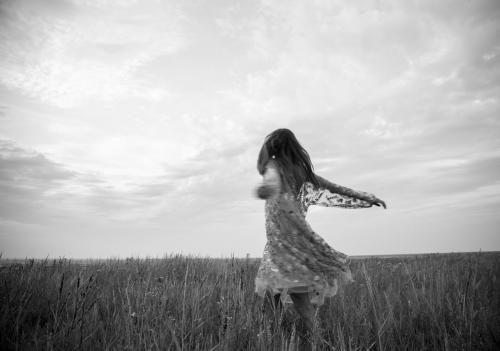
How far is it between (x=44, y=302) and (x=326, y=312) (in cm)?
315

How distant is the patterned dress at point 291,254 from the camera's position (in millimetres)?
2865

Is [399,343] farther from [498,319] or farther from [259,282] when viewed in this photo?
[259,282]

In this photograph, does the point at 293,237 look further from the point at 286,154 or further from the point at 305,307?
the point at 286,154

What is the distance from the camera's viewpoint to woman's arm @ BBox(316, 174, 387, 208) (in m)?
3.46

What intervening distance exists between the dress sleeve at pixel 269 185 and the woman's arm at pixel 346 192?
0.75 meters

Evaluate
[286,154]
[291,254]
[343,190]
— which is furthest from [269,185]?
[343,190]

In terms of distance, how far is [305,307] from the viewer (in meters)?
2.82

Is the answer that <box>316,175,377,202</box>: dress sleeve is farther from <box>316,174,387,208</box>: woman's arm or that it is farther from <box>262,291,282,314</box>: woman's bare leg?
<box>262,291,282,314</box>: woman's bare leg

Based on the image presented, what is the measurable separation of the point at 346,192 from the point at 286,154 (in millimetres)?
938

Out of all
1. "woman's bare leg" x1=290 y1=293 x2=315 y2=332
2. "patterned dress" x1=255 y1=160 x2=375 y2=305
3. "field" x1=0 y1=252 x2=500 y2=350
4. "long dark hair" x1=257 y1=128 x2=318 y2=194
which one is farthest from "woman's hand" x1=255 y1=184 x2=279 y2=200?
"woman's bare leg" x1=290 y1=293 x2=315 y2=332

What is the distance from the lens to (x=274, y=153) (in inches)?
128

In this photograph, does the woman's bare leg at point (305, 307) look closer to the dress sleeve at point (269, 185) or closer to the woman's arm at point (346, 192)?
the dress sleeve at point (269, 185)

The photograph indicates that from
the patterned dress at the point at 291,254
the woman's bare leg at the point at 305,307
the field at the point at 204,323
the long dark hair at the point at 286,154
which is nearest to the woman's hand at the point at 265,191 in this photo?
the patterned dress at the point at 291,254

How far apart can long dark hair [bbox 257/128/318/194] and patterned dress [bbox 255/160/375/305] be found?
0.29 feet
